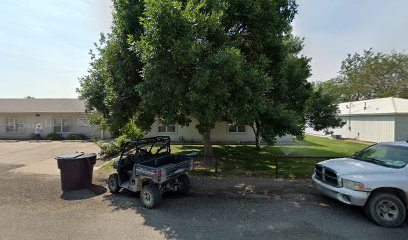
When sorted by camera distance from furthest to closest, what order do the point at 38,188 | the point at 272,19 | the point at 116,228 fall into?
the point at 272,19, the point at 38,188, the point at 116,228

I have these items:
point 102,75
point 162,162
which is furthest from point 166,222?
point 102,75

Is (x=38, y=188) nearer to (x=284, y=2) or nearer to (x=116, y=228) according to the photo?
(x=116, y=228)

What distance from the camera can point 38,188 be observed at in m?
7.31

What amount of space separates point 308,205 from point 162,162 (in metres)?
4.18

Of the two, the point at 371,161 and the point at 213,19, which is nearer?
the point at 371,161

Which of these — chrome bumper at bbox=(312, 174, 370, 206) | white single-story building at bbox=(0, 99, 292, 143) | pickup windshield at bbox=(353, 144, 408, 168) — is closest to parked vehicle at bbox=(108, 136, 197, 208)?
chrome bumper at bbox=(312, 174, 370, 206)

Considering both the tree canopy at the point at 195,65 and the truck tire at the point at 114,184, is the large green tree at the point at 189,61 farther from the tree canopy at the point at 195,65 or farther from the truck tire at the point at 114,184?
the truck tire at the point at 114,184

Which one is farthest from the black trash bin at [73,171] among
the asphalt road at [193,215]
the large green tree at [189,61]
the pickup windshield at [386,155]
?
the pickup windshield at [386,155]

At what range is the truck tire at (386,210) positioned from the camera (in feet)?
15.5

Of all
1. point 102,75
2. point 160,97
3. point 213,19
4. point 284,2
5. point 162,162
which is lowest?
point 162,162

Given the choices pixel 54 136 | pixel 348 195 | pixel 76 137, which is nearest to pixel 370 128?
pixel 348 195

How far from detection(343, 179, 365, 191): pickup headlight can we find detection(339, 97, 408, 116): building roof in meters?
18.1

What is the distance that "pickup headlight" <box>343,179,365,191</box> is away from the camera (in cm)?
490

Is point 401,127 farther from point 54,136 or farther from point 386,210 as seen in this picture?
point 54,136
